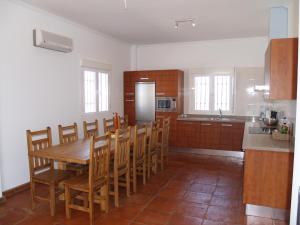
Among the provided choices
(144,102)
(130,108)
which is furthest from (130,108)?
(144,102)

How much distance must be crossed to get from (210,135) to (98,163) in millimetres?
3434

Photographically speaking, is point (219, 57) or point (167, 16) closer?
point (167, 16)

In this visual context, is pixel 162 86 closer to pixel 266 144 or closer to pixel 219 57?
pixel 219 57

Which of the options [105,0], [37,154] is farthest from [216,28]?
[37,154]

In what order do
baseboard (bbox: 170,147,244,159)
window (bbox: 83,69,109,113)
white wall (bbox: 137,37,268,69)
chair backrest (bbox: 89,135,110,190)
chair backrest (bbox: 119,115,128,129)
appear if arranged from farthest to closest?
white wall (bbox: 137,37,268,69)
baseboard (bbox: 170,147,244,159)
window (bbox: 83,69,109,113)
chair backrest (bbox: 119,115,128,129)
chair backrest (bbox: 89,135,110,190)

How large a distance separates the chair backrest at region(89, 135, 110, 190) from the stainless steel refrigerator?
10.8 ft

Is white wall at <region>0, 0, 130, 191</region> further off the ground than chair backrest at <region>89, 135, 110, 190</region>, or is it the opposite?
white wall at <region>0, 0, 130, 191</region>

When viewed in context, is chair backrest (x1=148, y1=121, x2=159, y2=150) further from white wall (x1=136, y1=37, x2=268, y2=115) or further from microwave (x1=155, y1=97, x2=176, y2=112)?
white wall (x1=136, y1=37, x2=268, y2=115)

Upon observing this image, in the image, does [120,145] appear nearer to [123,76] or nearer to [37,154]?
[37,154]

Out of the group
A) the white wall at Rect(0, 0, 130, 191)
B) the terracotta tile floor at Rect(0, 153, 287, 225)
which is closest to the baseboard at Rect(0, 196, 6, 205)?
the terracotta tile floor at Rect(0, 153, 287, 225)

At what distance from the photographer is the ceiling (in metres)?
3.54

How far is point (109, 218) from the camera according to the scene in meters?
2.86

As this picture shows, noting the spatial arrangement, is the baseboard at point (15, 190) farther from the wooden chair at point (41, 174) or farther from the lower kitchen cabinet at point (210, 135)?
the lower kitchen cabinet at point (210, 135)

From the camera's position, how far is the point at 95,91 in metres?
5.24
